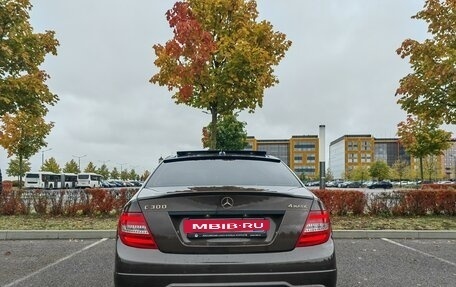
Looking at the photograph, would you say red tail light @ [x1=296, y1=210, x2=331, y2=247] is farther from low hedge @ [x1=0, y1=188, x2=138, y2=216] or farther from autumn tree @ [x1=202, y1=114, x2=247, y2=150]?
autumn tree @ [x1=202, y1=114, x2=247, y2=150]

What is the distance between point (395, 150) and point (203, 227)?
17330 cm

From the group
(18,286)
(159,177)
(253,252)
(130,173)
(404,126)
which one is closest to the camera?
(253,252)

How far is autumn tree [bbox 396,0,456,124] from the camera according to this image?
1237 cm

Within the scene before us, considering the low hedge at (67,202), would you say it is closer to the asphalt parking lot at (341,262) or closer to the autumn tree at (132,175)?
the asphalt parking lot at (341,262)

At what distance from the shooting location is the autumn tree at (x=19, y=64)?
1325 centimetres

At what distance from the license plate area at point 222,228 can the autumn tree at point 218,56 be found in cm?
1104

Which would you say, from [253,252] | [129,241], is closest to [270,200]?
[253,252]

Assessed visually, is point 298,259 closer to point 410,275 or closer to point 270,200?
point 270,200

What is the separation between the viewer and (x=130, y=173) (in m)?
148

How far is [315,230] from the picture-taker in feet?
10.8

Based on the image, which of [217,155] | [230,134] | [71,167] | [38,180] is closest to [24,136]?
[230,134]

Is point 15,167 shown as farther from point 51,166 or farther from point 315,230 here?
point 315,230

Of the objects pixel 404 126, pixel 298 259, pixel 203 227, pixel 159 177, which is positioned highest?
pixel 404 126

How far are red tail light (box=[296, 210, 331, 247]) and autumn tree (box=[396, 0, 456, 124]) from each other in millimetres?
9911
